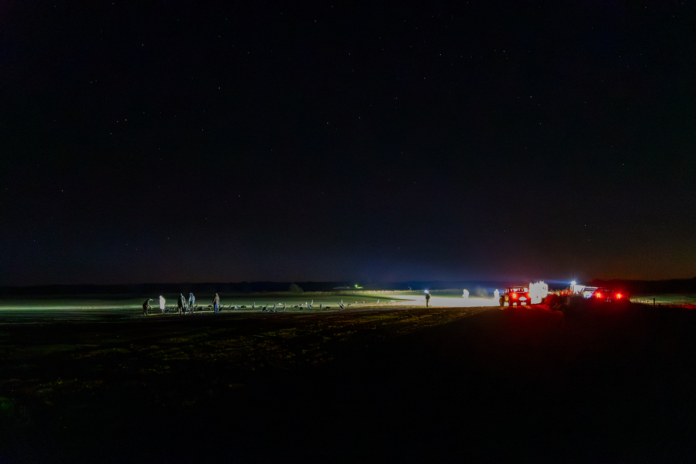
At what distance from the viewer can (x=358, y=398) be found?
35.1 ft

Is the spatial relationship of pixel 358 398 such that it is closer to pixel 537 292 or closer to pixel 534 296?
pixel 534 296

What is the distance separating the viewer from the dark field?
303 inches

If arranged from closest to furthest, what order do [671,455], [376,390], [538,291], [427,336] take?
[671,455]
[376,390]
[427,336]
[538,291]

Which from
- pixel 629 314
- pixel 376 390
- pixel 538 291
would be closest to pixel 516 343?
pixel 376 390

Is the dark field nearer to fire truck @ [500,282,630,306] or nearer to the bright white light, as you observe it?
fire truck @ [500,282,630,306]

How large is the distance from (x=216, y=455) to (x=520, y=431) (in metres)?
4.93

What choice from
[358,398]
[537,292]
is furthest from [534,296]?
[358,398]

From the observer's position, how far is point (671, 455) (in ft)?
23.2

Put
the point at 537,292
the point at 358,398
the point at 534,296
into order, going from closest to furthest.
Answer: the point at 358,398
the point at 534,296
the point at 537,292

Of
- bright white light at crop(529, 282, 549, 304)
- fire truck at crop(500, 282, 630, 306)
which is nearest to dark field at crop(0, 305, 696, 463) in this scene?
fire truck at crop(500, 282, 630, 306)

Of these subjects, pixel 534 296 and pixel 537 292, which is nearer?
pixel 534 296

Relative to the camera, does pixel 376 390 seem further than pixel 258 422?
Yes

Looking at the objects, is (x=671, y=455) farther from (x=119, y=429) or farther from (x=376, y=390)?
(x=119, y=429)

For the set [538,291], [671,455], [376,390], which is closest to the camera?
[671,455]
